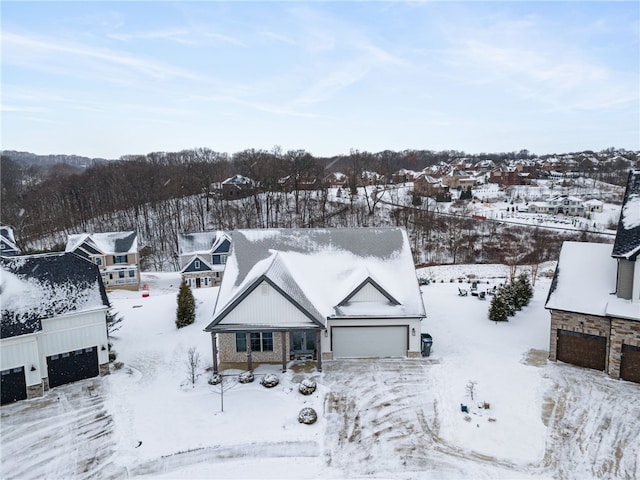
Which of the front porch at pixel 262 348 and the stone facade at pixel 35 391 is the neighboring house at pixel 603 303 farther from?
the stone facade at pixel 35 391

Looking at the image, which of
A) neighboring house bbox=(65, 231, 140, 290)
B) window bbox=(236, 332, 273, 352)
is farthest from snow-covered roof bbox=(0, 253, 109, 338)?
neighboring house bbox=(65, 231, 140, 290)

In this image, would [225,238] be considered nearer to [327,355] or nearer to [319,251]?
[319,251]

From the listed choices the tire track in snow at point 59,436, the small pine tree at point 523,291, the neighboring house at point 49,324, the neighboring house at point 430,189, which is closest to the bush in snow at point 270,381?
the tire track in snow at point 59,436

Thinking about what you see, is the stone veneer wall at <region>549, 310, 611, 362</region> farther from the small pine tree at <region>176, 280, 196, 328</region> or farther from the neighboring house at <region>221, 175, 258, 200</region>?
the neighboring house at <region>221, 175, 258, 200</region>

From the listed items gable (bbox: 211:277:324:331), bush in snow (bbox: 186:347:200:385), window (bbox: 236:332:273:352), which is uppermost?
gable (bbox: 211:277:324:331)

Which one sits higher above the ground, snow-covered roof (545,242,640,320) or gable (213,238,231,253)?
snow-covered roof (545,242,640,320)

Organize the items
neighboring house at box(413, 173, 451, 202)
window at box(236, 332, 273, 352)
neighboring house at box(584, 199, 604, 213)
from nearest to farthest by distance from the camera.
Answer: window at box(236, 332, 273, 352)
neighboring house at box(584, 199, 604, 213)
neighboring house at box(413, 173, 451, 202)

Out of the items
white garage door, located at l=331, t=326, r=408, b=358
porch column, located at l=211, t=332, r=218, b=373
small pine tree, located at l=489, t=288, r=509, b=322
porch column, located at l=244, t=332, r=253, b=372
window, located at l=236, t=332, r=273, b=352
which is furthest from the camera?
small pine tree, located at l=489, t=288, r=509, b=322

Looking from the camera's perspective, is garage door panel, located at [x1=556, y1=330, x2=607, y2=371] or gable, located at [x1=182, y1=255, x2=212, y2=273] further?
gable, located at [x1=182, y1=255, x2=212, y2=273]
